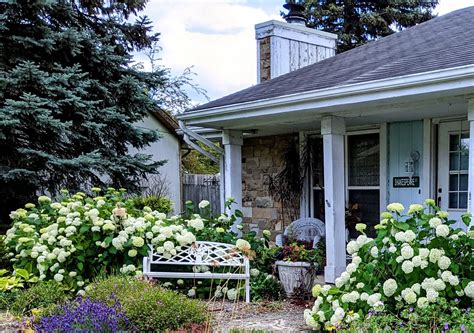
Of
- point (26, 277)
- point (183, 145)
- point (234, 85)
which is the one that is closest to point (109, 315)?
point (26, 277)

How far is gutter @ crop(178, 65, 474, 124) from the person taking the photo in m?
3.82

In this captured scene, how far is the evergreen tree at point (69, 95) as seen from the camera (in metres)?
6.94

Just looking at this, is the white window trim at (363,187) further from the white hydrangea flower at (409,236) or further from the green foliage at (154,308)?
the green foliage at (154,308)

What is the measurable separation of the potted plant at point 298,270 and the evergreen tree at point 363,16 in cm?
1558

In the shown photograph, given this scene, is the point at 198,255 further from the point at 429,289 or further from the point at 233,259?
the point at 429,289

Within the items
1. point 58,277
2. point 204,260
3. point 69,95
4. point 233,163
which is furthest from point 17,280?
point 69,95

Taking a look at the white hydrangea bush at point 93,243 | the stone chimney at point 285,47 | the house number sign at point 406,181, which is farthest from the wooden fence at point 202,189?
the white hydrangea bush at point 93,243

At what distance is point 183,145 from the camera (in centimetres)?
1529

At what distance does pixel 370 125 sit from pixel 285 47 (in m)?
2.61

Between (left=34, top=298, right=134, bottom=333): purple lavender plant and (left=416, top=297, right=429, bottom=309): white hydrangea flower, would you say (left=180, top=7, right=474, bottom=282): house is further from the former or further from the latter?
(left=34, top=298, right=134, bottom=333): purple lavender plant

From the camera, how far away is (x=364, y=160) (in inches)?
261

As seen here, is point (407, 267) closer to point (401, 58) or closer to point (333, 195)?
point (333, 195)

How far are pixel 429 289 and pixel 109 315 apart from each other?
90.9 inches

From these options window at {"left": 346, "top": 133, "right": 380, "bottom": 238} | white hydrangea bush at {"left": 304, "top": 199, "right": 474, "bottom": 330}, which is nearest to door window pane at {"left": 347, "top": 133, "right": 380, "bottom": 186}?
window at {"left": 346, "top": 133, "right": 380, "bottom": 238}
